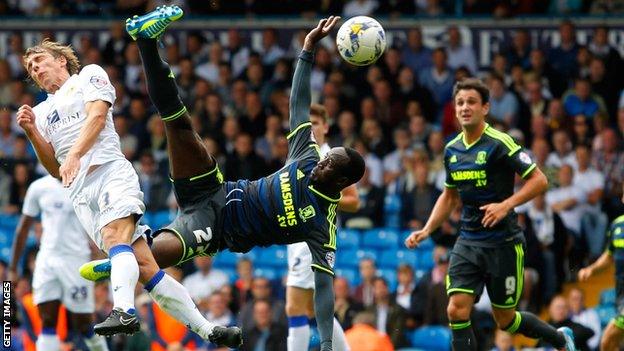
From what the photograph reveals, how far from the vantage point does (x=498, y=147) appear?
11914 mm

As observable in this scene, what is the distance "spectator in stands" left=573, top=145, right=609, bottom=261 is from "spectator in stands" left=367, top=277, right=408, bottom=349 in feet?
9.06

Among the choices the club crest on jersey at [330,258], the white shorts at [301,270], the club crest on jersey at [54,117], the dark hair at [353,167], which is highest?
the club crest on jersey at [54,117]

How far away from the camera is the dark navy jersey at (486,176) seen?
11.9 metres

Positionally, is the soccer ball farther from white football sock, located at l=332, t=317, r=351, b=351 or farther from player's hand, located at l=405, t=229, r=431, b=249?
white football sock, located at l=332, t=317, r=351, b=351

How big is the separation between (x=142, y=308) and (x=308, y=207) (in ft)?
19.8

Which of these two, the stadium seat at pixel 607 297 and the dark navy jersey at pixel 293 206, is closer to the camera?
the dark navy jersey at pixel 293 206

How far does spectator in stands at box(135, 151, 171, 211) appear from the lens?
19375 mm

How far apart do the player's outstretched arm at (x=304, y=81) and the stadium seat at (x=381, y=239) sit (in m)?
6.68

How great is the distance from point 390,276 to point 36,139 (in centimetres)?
754

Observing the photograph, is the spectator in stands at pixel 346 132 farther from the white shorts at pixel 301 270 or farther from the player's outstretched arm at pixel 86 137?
the player's outstretched arm at pixel 86 137

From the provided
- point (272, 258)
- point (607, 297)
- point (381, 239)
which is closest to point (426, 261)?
point (381, 239)

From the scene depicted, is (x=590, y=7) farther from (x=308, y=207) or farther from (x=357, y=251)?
(x=308, y=207)

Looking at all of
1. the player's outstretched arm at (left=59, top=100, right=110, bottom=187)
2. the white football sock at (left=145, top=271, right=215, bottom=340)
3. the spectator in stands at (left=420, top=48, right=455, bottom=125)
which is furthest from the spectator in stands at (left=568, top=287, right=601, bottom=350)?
the player's outstretched arm at (left=59, top=100, right=110, bottom=187)

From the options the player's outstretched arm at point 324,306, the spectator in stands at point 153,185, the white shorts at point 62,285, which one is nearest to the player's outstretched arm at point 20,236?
the white shorts at point 62,285
